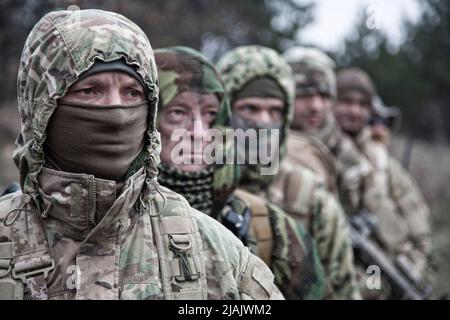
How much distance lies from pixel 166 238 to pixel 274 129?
2.54 metres

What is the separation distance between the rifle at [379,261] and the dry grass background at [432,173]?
0.41 meters

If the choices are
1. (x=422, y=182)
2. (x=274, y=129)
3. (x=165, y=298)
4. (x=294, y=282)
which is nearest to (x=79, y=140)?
(x=165, y=298)

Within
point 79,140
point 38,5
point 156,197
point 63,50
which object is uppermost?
point 38,5

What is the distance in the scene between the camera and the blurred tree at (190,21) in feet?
34.9

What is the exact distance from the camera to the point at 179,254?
9.62 ft

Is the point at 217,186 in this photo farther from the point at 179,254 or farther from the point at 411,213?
the point at 411,213

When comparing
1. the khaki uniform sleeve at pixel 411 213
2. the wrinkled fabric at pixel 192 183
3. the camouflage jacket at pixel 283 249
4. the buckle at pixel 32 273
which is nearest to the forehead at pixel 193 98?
the wrinkled fabric at pixel 192 183

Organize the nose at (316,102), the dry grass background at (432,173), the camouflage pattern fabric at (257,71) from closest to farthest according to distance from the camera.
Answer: the camouflage pattern fabric at (257,71), the nose at (316,102), the dry grass background at (432,173)

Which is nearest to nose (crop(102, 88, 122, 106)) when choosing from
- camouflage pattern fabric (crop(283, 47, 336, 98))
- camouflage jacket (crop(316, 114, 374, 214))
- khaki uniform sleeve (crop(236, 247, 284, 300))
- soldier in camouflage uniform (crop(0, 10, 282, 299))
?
soldier in camouflage uniform (crop(0, 10, 282, 299))

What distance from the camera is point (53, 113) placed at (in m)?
2.95

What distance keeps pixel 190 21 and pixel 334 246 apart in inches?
495

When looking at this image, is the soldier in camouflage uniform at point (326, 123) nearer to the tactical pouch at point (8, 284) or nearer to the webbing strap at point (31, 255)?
the webbing strap at point (31, 255)

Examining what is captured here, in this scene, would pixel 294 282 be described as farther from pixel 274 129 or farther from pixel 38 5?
pixel 38 5

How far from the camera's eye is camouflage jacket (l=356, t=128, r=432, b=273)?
8.88 metres
